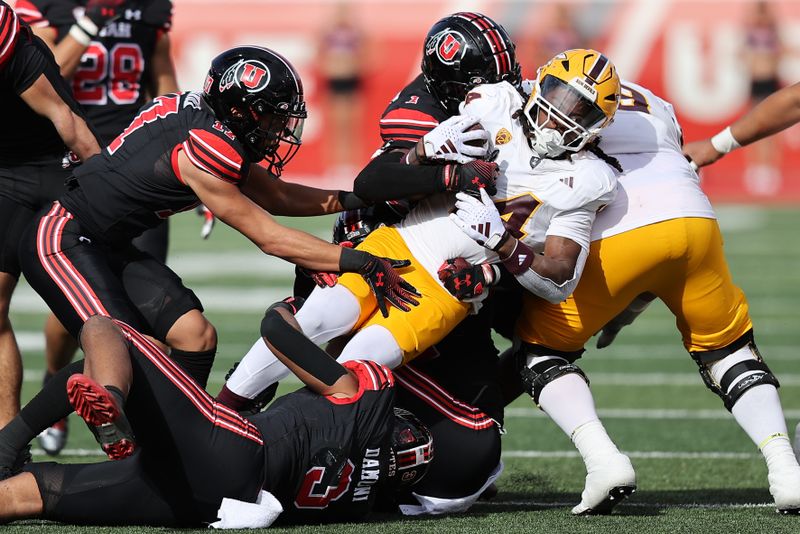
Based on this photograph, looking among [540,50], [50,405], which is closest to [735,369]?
[50,405]

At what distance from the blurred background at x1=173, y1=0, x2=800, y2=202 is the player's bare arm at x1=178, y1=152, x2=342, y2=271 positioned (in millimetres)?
12504

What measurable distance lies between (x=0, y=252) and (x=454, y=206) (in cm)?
183

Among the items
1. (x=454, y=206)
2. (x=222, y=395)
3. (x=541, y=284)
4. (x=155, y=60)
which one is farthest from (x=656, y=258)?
(x=155, y=60)

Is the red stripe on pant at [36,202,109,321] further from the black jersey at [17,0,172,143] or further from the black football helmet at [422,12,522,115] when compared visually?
the black jersey at [17,0,172,143]

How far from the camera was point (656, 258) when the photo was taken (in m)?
4.26

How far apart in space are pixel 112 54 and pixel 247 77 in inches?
84.9

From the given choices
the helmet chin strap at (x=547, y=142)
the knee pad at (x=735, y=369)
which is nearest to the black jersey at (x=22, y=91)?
the helmet chin strap at (x=547, y=142)

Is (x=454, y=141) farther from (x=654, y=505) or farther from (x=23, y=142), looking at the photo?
(x=23, y=142)

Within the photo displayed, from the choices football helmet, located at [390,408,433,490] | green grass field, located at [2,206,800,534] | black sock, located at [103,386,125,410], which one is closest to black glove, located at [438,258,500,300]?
football helmet, located at [390,408,433,490]

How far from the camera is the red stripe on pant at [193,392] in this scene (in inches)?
143

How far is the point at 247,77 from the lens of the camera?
4.27 metres

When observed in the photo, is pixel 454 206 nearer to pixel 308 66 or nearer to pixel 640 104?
pixel 640 104

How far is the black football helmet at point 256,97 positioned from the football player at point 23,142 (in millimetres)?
749

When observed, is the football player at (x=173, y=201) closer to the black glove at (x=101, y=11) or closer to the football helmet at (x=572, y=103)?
the football helmet at (x=572, y=103)
